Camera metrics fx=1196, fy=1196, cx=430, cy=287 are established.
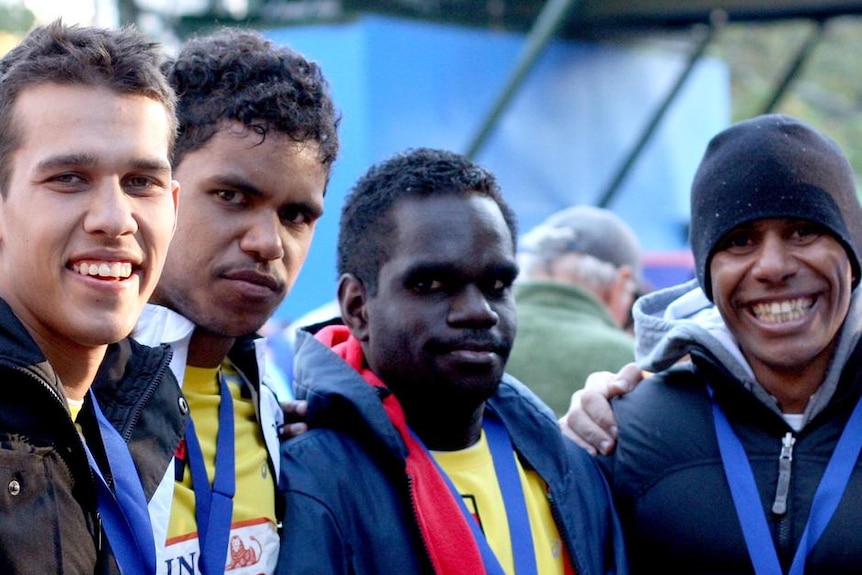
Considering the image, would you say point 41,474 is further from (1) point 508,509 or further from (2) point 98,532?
(1) point 508,509

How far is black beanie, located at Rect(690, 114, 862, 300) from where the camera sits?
123 inches

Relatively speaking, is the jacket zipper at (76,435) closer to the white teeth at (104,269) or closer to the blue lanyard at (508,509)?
the white teeth at (104,269)

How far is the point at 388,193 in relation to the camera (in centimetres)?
326

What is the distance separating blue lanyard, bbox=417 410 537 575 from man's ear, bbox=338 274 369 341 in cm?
42

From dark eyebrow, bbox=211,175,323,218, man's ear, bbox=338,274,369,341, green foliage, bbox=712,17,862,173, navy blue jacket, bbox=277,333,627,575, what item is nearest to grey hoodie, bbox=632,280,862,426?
navy blue jacket, bbox=277,333,627,575

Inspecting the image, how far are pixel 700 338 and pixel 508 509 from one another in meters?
0.71

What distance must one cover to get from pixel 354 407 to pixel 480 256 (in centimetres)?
51

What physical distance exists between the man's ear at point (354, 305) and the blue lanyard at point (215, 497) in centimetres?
46

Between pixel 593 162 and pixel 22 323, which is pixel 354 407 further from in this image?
pixel 593 162

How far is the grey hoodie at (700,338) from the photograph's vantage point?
318 centimetres

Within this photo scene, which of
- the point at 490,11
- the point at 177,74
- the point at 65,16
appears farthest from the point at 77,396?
the point at 490,11

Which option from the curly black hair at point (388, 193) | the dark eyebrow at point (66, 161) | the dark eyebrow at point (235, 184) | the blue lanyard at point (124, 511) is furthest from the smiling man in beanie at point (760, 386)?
the dark eyebrow at point (66, 161)

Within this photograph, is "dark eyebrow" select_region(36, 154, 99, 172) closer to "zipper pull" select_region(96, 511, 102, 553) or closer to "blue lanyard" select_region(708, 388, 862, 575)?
"zipper pull" select_region(96, 511, 102, 553)

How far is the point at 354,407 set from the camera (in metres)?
A: 2.97
